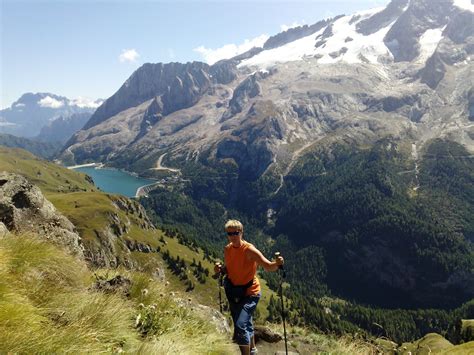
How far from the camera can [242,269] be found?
1277 centimetres

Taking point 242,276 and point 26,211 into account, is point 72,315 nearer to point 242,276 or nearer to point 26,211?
point 242,276

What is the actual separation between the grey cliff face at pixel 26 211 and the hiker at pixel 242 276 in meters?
8.27

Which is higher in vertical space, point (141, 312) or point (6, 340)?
point (6, 340)

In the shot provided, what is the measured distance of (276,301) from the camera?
179 metres

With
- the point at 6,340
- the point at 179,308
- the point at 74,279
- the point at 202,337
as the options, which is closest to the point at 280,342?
the point at 179,308

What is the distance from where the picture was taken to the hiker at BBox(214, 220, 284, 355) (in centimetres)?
1237

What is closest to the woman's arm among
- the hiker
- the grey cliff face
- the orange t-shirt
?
the hiker

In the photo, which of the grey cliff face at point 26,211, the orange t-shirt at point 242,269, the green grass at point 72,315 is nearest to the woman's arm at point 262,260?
the orange t-shirt at point 242,269

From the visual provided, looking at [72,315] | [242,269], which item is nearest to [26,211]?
[242,269]

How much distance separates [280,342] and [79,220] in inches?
5455

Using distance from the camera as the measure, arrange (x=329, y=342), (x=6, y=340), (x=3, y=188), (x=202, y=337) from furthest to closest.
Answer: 1. (x=3, y=188)
2. (x=329, y=342)
3. (x=202, y=337)
4. (x=6, y=340)

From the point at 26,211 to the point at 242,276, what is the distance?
14559 mm

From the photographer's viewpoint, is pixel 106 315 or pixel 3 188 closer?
pixel 106 315

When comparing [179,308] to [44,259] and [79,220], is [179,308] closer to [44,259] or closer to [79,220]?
[44,259]
